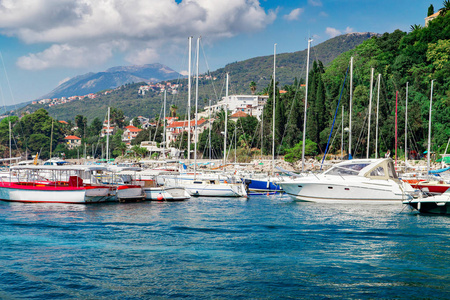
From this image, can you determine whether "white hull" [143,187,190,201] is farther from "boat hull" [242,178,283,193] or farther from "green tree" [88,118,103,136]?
"green tree" [88,118,103,136]

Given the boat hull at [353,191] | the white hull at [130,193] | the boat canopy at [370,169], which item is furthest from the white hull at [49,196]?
the boat canopy at [370,169]

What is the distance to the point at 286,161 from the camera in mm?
71938

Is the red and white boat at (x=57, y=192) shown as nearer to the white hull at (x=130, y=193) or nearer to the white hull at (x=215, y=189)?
the white hull at (x=130, y=193)

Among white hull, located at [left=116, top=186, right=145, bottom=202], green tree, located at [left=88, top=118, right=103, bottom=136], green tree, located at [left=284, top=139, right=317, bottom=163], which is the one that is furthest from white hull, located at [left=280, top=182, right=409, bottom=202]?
green tree, located at [left=88, top=118, right=103, bottom=136]

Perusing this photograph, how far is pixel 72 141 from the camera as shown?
148750 millimetres

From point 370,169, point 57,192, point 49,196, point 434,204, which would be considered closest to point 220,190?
point 370,169

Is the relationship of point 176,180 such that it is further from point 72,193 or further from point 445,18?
point 445,18

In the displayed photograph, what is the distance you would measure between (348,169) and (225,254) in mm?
15381

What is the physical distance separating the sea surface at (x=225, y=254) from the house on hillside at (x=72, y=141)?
125 metres

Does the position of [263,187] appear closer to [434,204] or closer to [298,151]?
[434,204]

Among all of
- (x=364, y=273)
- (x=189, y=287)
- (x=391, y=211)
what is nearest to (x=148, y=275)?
(x=189, y=287)

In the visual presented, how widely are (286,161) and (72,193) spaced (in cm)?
4696

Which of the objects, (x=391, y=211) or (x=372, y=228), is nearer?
(x=372, y=228)

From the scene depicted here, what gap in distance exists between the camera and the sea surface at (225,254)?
11.8m
